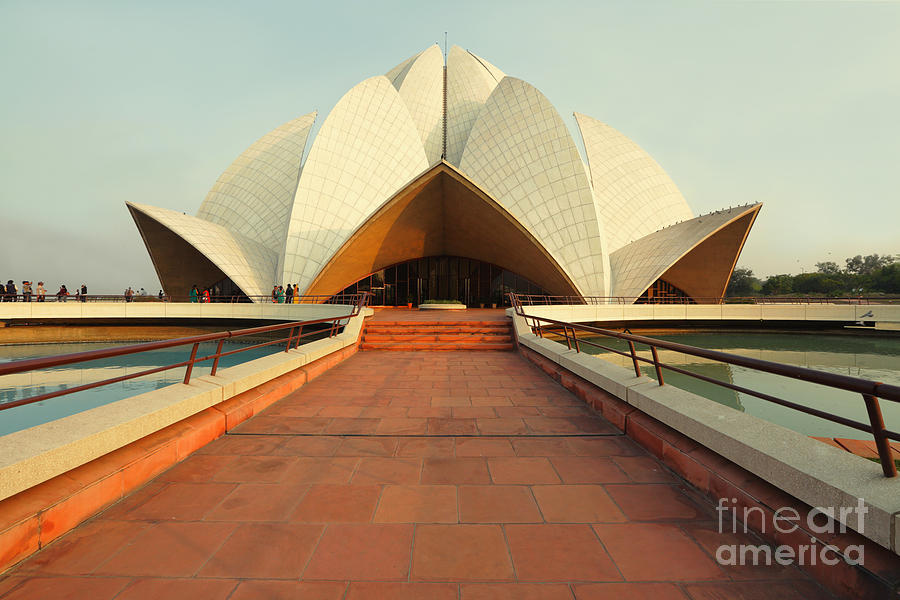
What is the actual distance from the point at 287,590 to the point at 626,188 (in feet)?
113

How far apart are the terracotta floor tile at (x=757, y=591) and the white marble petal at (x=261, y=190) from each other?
27.9 metres

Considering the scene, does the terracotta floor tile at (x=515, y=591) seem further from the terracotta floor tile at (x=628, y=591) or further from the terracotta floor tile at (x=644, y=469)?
the terracotta floor tile at (x=644, y=469)

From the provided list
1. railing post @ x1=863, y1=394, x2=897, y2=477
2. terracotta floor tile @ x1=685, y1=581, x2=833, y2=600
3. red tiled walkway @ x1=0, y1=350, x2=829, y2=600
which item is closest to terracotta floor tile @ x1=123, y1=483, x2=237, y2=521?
red tiled walkway @ x1=0, y1=350, x2=829, y2=600

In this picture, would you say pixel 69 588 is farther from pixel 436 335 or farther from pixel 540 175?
pixel 540 175

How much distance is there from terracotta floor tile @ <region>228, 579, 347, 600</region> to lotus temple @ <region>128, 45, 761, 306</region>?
68.1ft

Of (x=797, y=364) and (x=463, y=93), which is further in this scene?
(x=463, y=93)

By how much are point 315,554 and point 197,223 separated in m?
29.4

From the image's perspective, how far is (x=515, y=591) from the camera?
1716 millimetres

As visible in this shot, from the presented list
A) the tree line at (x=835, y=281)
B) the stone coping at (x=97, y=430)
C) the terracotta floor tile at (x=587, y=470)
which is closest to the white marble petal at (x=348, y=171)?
the stone coping at (x=97, y=430)

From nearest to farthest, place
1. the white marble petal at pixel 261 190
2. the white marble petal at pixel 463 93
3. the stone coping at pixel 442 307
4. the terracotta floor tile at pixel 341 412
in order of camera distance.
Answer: the terracotta floor tile at pixel 341 412
the stone coping at pixel 442 307
the white marble petal at pixel 261 190
the white marble petal at pixel 463 93

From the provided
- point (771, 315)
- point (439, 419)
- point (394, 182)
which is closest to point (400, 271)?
point (394, 182)

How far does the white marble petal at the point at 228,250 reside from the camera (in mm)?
23578

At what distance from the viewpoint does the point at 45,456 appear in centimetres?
207

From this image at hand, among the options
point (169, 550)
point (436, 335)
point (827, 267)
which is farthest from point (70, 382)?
point (827, 267)
